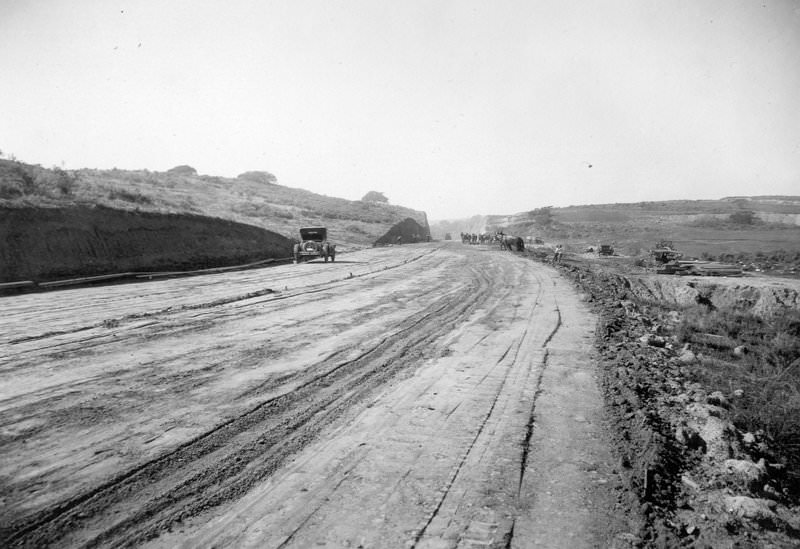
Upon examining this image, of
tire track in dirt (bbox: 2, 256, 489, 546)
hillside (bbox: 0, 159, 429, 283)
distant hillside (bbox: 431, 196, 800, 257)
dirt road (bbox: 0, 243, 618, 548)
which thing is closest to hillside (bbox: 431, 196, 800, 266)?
distant hillside (bbox: 431, 196, 800, 257)

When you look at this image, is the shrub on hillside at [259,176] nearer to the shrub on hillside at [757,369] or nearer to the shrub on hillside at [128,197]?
the shrub on hillside at [128,197]

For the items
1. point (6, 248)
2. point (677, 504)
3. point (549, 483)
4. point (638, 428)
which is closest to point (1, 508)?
point (549, 483)

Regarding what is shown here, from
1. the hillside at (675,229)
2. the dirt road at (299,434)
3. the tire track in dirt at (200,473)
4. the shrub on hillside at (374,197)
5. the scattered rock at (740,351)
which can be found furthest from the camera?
the shrub on hillside at (374,197)

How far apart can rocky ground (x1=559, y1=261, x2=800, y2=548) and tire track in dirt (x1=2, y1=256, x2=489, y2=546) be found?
2.79 metres

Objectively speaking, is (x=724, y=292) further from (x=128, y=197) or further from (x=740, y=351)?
(x=128, y=197)

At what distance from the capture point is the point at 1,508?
2984 millimetres

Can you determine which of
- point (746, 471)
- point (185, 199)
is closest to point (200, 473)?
point (746, 471)

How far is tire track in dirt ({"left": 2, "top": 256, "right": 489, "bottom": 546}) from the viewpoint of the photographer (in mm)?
2822

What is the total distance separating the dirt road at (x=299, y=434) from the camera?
293 centimetres

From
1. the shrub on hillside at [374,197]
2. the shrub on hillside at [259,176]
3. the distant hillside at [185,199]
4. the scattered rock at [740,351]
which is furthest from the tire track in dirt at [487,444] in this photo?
the shrub on hillside at [374,197]

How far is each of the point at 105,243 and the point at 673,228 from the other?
190 ft

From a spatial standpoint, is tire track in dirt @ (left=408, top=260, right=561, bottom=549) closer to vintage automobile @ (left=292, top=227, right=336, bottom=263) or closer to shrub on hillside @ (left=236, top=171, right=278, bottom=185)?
vintage automobile @ (left=292, top=227, right=336, bottom=263)

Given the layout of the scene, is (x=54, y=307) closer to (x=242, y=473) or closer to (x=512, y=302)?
(x=242, y=473)

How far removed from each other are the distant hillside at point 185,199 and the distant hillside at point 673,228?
1979 centimetres
